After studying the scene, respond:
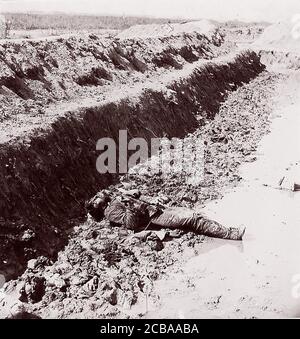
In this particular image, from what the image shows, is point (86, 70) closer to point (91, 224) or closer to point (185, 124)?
point (185, 124)

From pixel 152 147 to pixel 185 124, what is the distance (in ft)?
7.98

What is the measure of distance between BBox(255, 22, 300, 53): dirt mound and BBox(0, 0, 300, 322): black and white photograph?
14.4 meters

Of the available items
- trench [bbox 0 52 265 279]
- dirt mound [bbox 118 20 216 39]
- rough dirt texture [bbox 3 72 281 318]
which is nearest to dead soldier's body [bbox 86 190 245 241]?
rough dirt texture [bbox 3 72 281 318]

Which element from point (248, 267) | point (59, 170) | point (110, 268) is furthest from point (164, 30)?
point (110, 268)

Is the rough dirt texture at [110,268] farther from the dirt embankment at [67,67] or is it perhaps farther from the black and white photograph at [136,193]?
the dirt embankment at [67,67]

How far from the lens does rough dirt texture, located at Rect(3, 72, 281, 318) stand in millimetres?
7027

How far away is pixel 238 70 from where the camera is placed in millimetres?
22969

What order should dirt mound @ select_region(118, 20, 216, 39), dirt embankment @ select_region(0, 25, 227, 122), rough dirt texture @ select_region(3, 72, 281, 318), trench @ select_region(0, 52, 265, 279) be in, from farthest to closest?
dirt mound @ select_region(118, 20, 216, 39) < dirt embankment @ select_region(0, 25, 227, 122) < trench @ select_region(0, 52, 265, 279) < rough dirt texture @ select_region(3, 72, 281, 318)

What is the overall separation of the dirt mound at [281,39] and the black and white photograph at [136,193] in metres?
14.4

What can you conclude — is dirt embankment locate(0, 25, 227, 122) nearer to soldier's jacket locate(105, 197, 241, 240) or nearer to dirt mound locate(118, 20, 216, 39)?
soldier's jacket locate(105, 197, 241, 240)

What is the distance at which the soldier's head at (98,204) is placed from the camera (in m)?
8.73

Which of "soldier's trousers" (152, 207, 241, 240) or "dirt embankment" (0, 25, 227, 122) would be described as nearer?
"soldier's trousers" (152, 207, 241, 240)

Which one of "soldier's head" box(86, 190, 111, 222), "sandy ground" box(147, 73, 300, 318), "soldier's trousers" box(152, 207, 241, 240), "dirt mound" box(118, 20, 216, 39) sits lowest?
"sandy ground" box(147, 73, 300, 318)

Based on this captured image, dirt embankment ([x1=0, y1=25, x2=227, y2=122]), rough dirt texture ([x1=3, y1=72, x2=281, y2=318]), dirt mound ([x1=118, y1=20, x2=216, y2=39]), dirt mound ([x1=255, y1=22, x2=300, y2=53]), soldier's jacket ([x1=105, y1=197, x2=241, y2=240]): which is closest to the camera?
rough dirt texture ([x1=3, y1=72, x2=281, y2=318])
